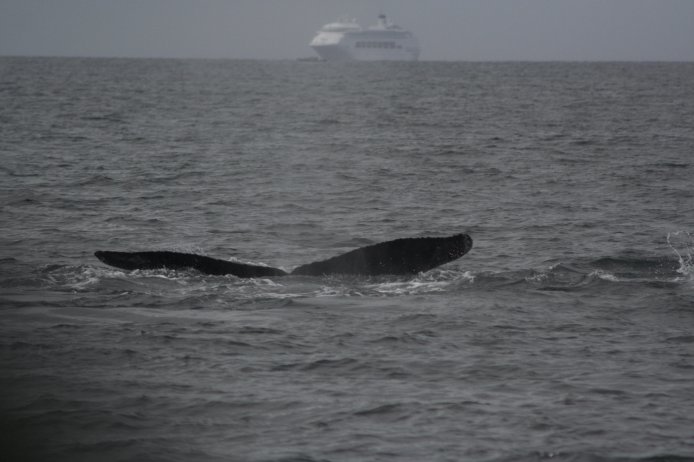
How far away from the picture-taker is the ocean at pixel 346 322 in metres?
9.04

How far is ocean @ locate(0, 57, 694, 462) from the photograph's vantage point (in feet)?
29.7

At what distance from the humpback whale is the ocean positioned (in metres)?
0.17

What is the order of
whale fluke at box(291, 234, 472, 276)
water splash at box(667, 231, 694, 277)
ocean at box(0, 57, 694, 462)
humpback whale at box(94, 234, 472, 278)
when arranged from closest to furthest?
ocean at box(0, 57, 694, 462) < whale fluke at box(291, 234, 472, 276) < humpback whale at box(94, 234, 472, 278) < water splash at box(667, 231, 694, 277)

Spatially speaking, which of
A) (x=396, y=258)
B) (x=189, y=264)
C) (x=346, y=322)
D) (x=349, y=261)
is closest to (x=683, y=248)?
(x=396, y=258)

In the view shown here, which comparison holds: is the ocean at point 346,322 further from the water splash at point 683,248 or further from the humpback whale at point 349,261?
the humpback whale at point 349,261

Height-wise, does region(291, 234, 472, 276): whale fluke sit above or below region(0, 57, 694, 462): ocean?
above

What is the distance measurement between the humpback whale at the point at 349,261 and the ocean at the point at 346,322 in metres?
0.17

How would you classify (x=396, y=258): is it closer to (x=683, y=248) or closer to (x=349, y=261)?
(x=349, y=261)

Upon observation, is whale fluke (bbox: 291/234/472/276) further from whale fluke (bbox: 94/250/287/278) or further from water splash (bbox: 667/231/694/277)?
water splash (bbox: 667/231/694/277)

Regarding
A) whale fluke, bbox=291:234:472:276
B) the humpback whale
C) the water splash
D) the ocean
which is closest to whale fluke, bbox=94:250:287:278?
the humpback whale

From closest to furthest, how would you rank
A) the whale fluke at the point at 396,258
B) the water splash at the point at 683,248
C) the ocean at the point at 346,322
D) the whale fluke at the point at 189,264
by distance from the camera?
the ocean at the point at 346,322 → the whale fluke at the point at 396,258 → the whale fluke at the point at 189,264 → the water splash at the point at 683,248

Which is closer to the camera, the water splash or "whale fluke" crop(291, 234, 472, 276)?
"whale fluke" crop(291, 234, 472, 276)

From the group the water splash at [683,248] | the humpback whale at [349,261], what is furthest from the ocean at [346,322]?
the humpback whale at [349,261]

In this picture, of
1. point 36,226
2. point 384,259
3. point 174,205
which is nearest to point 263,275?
point 384,259
